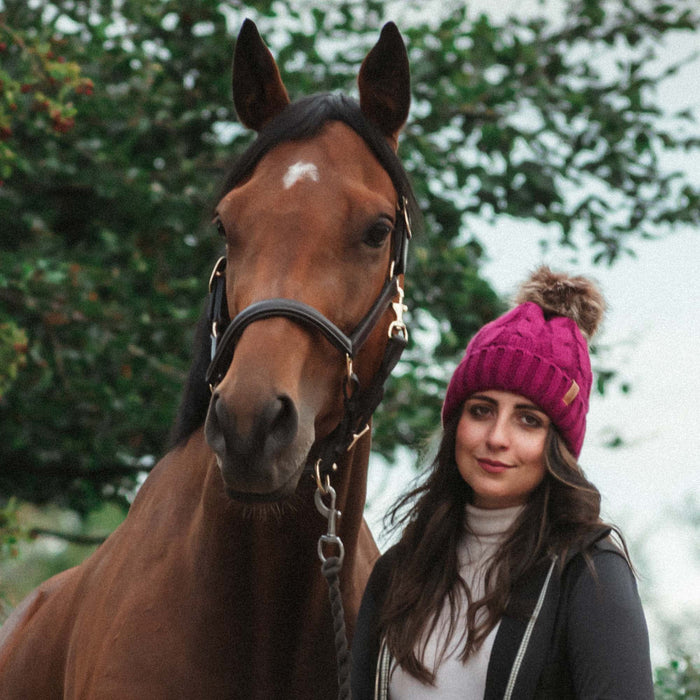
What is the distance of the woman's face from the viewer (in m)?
2.34

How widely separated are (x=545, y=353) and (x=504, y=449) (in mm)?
247

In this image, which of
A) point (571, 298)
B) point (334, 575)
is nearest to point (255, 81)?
point (571, 298)

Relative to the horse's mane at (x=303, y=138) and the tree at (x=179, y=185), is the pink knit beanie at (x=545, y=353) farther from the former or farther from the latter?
the tree at (x=179, y=185)

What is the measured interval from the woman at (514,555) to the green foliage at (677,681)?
5.85 feet

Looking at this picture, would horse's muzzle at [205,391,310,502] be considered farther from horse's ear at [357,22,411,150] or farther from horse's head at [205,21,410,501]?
horse's ear at [357,22,411,150]

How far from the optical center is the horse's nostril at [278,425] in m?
2.02

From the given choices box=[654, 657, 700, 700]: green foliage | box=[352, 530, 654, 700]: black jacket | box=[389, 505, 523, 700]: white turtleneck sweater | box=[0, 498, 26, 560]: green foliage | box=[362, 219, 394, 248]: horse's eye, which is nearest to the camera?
box=[352, 530, 654, 700]: black jacket

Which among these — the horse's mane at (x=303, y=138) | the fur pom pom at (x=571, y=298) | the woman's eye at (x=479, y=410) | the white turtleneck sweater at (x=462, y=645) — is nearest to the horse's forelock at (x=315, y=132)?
the horse's mane at (x=303, y=138)

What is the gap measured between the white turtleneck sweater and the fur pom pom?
0.50 metres

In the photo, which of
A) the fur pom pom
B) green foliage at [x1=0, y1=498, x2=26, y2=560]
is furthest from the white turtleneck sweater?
green foliage at [x1=0, y1=498, x2=26, y2=560]

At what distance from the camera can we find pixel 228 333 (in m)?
2.26

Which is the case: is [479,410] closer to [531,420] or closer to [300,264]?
[531,420]

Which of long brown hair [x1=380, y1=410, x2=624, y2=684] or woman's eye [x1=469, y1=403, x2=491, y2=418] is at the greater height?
woman's eye [x1=469, y1=403, x2=491, y2=418]

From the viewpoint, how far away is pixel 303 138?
2.58m
